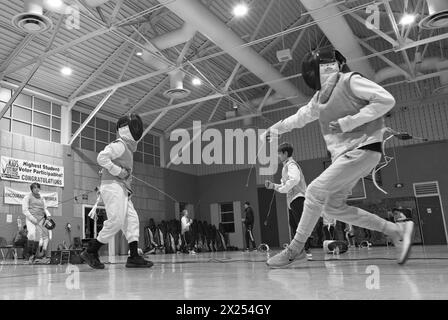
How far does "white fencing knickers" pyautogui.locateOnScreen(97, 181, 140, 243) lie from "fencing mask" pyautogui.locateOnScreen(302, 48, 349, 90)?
2.11 meters

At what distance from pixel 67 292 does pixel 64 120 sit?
12.2 meters

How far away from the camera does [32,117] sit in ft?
39.5

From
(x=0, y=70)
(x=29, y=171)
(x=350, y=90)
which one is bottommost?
(x=350, y=90)

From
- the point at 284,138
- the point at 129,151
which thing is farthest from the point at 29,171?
the point at 284,138

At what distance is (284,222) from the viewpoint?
16.7 m

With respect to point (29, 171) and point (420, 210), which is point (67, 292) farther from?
point (420, 210)

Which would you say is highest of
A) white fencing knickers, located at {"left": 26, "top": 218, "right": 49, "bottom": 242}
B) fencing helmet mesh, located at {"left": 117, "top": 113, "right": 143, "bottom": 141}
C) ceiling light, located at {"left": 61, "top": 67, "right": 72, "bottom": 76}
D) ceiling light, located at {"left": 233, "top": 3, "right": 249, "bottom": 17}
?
ceiling light, located at {"left": 233, "top": 3, "right": 249, "bottom": 17}

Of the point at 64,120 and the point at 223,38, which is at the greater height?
the point at 223,38

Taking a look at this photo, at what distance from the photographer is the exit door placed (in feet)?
45.6

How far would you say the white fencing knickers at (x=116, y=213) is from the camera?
12.5 feet

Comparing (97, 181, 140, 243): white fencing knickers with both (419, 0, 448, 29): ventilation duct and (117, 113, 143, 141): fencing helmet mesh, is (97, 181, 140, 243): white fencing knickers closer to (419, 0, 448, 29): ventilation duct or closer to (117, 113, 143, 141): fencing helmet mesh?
(117, 113, 143, 141): fencing helmet mesh

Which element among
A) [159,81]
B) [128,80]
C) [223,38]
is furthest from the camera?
[159,81]

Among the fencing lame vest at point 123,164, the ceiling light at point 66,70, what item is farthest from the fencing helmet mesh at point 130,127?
the ceiling light at point 66,70

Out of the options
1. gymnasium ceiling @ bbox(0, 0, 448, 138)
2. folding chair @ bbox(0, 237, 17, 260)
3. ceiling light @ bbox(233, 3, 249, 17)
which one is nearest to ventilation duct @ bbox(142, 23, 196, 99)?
gymnasium ceiling @ bbox(0, 0, 448, 138)
